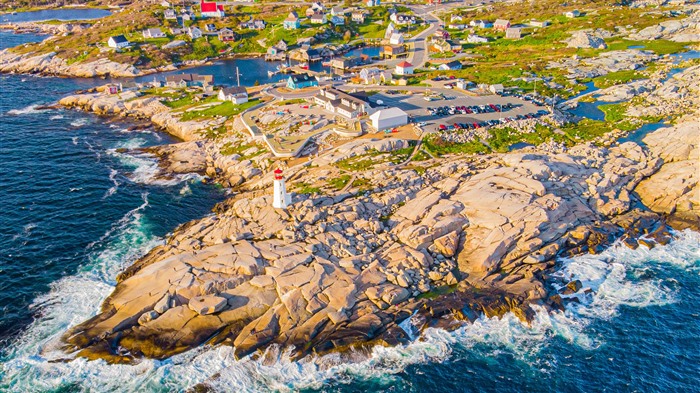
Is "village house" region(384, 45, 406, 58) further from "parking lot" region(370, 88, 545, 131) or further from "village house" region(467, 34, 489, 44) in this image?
"parking lot" region(370, 88, 545, 131)

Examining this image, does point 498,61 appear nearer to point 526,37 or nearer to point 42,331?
point 526,37

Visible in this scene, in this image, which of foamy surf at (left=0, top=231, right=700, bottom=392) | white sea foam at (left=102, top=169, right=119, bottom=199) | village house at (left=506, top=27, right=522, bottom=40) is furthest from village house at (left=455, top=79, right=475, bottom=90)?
white sea foam at (left=102, top=169, right=119, bottom=199)

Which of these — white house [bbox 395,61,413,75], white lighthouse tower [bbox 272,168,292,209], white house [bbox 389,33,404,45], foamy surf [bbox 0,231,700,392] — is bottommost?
foamy surf [bbox 0,231,700,392]

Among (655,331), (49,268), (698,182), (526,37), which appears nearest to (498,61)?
(526,37)

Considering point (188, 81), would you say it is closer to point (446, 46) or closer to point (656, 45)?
point (446, 46)

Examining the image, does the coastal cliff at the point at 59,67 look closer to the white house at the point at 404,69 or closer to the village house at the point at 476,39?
the white house at the point at 404,69

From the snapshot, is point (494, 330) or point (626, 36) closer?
point (494, 330)

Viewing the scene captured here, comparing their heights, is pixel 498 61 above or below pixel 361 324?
above
